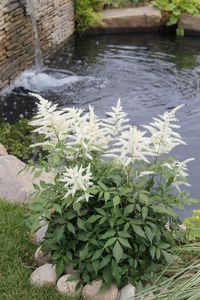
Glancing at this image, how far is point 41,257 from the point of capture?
3146 mm

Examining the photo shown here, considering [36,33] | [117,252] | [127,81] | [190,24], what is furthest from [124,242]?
[190,24]

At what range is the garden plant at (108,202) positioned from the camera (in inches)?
106

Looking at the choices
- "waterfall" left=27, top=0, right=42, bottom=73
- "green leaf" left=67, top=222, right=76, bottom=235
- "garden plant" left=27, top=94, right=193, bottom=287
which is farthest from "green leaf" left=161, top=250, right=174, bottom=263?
"waterfall" left=27, top=0, right=42, bottom=73

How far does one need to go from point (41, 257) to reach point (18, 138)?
9.28ft

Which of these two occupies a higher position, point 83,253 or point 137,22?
point 83,253

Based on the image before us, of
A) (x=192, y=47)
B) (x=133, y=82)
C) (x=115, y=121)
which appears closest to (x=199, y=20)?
(x=192, y=47)

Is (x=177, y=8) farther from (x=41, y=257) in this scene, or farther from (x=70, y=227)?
(x=70, y=227)

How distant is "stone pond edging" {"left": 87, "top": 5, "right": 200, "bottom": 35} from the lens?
10984 millimetres

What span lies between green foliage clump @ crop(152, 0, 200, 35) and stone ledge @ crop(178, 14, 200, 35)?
9cm

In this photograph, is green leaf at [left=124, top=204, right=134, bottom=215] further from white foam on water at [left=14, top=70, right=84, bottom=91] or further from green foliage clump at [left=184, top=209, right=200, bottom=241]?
white foam on water at [left=14, top=70, right=84, bottom=91]

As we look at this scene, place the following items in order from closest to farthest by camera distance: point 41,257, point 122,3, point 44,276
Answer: point 44,276
point 41,257
point 122,3

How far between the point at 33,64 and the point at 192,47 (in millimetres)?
3269

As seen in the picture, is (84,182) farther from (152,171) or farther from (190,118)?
(190,118)

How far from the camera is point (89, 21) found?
35.3 ft
